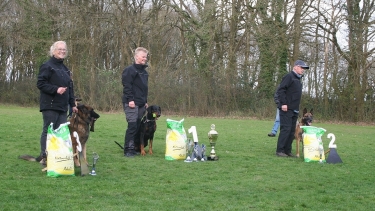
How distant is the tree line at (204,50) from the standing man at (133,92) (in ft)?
49.8

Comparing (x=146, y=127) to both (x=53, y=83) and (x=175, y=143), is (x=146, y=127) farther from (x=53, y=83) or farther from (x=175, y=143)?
(x=53, y=83)

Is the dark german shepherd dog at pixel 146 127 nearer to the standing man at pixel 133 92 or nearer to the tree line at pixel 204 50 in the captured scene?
the standing man at pixel 133 92

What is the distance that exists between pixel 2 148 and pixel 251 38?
17.5m

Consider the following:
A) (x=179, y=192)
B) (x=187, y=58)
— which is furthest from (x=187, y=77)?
(x=179, y=192)

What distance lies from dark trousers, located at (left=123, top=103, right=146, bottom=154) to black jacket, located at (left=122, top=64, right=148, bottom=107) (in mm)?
118

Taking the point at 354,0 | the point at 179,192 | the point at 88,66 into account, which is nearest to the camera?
the point at 179,192

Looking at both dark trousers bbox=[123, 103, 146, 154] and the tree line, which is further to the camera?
the tree line

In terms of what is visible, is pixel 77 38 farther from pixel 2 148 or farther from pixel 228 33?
pixel 2 148

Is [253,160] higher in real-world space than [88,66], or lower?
lower

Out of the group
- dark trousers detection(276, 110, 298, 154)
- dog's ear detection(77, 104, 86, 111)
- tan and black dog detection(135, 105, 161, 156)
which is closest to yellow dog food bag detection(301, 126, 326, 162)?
A: dark trousers detection(276, 110, 298, 154)

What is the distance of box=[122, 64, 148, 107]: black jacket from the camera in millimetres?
7531

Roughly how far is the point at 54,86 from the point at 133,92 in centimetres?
174

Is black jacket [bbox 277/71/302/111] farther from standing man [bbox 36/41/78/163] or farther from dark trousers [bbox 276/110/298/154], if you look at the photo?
standing man [bbox 36/41/78/163]

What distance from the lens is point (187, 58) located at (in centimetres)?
2583
